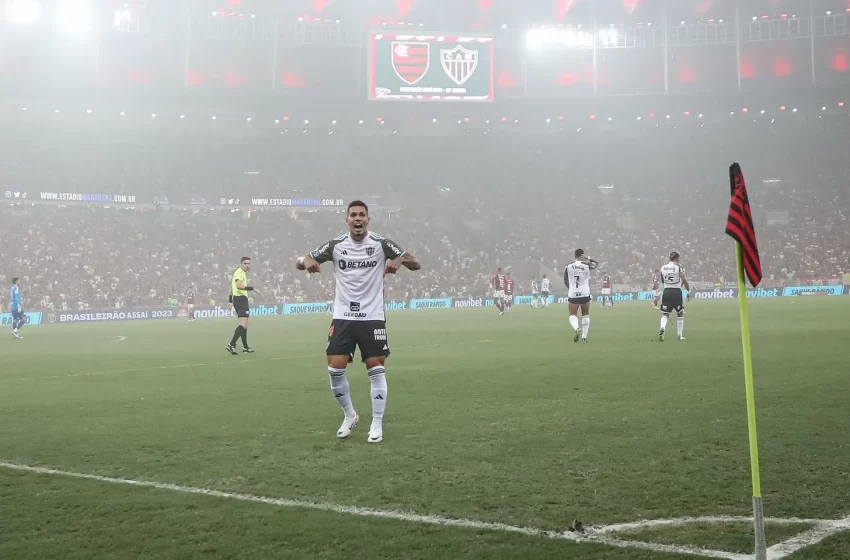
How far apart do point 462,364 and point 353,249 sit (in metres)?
8.17

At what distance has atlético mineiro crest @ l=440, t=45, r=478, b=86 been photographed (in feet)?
213

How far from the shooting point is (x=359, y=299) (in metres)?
9.21

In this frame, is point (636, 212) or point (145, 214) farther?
point (636, 212)

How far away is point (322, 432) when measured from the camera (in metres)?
9.28

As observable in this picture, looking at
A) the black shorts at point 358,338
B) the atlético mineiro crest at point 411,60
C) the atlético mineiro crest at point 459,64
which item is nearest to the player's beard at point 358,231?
the black shorts at point 358,338

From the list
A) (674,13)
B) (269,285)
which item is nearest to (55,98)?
(269,285)

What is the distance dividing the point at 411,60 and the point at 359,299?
5822 centimetres

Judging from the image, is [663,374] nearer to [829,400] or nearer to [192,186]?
[829,400]

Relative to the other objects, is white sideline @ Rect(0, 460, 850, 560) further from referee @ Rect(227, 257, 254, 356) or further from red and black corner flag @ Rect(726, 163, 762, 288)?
referee @ Rect(227, 257, 254, 356)

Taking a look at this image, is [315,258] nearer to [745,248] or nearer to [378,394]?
[378,394]

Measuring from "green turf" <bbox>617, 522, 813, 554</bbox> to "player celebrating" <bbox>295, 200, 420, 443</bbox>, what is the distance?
166 inches

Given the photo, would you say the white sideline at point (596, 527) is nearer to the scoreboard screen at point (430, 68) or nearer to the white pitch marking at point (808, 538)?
the white pitch marking at point (808, 538)

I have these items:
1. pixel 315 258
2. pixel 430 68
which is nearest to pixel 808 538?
pixel 315 258

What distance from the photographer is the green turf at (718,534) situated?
496cm
